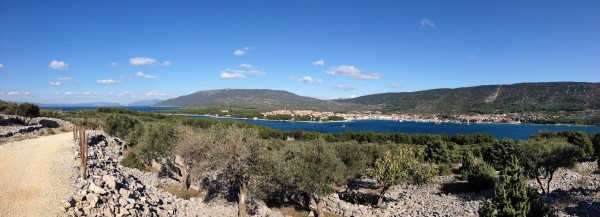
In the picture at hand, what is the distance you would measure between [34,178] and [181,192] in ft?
42.1

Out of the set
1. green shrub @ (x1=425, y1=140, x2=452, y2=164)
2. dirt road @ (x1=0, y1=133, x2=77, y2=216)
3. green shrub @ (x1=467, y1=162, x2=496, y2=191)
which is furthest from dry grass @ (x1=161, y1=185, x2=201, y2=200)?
green shrub @ (x1=425, y1=140, x2=452, y2=164)

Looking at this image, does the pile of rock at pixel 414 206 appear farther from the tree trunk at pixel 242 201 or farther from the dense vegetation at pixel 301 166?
the tree trunk at pixel 242 201

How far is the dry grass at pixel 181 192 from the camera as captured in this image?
99.3 feet

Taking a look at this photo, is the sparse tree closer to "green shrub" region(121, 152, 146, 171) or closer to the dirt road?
"green shrub" region(121, 152, 146, 171)

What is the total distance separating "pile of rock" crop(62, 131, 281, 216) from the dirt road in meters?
0.91

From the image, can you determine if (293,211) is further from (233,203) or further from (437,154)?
(437,154)

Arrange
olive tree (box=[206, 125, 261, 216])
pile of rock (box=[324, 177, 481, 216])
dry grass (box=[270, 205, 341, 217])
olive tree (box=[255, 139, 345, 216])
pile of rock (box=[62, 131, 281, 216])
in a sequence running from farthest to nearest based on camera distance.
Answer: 1. dry grass (box=[270, 205, 341, 217])
2. pile of rock (box=[324, 177, 481, 216])
3. olive tree (box=[255, 139, 345, 216])
4. olive tree (box=[206, 125, 261, 216])
5. pile of rock (box=[62, 131, 281, 216])

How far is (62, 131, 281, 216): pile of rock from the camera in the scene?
17484 mm

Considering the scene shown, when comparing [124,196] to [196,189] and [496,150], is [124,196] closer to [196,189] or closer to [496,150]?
[196,189]

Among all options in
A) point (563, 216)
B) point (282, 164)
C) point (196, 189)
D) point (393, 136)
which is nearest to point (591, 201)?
point (563, 216)

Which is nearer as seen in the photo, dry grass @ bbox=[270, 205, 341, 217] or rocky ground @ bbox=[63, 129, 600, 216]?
rocky ground @ bbox=[63, 129, 600, 216]

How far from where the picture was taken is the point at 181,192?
3136cm

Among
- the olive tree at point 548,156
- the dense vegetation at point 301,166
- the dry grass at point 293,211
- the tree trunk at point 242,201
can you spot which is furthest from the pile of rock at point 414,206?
the tree trunk at point 242,201

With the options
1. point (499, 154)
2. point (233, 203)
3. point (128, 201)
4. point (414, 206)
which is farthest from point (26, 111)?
point (499, 154)
